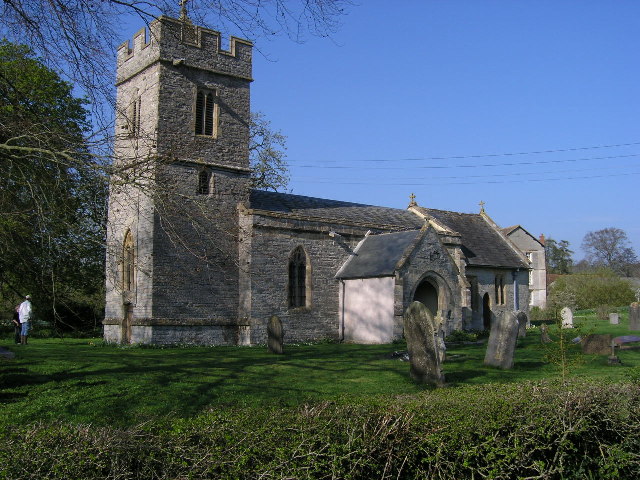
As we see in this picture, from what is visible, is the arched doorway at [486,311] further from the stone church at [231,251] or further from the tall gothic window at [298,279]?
the tall gothic window at [298,279]

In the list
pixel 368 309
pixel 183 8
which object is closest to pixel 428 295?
pixel 368 309

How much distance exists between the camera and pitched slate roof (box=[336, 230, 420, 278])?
23.8 meters

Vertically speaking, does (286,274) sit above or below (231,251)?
below

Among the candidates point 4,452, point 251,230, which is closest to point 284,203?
point 251,230

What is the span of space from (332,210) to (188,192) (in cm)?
728

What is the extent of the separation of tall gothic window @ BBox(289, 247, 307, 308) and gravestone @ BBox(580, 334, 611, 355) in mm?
10621

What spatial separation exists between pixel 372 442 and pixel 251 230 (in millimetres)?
17558

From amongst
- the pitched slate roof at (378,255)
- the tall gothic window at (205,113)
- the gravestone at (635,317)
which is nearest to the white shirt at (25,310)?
the tall gothic window at (205,113)

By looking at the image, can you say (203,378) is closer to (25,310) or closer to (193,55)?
(25,310)

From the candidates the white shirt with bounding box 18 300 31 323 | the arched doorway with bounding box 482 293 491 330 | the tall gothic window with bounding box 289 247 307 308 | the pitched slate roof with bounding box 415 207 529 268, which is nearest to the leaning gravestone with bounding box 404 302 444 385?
the tall gothic window with bounding box 289 247 307 308

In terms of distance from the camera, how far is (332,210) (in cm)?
2741

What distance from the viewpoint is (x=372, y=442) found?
561 cm

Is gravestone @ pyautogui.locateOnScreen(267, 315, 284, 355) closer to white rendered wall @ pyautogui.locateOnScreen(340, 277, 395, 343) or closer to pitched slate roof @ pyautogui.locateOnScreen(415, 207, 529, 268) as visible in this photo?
white rendered wall @ pyautogui.locateOnScreen(340, 277, 395, 343)

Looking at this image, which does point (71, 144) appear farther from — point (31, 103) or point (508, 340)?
point (508, 340)
